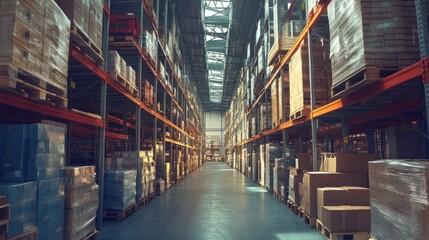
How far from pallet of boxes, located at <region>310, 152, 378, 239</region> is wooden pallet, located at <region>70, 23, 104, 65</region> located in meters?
4.26

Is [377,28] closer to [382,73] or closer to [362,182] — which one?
[382,73]

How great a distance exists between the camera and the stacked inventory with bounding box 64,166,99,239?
407 centimetres

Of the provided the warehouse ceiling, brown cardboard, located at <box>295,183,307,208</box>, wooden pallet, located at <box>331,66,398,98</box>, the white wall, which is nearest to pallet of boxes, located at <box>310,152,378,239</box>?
brown cardboard, located at <box>295,183,307,208</box>

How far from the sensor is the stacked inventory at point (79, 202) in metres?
4.07

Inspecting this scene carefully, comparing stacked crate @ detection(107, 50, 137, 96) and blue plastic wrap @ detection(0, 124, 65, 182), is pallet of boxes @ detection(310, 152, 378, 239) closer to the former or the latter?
blue plastic wrap @ detection(0, 124, 65, 182)

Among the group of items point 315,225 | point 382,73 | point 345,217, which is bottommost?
point 315,225

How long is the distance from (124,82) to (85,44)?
1.91m

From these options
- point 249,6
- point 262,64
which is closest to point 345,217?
point 262,64

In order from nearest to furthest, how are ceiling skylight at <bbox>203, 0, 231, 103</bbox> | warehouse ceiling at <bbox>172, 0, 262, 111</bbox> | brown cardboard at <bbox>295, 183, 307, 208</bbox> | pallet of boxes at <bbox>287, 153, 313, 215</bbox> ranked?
brown cardboard at <bbox>295, 183, 307, 208</bbox>, pallet of boxes at <bbox>287, 153, 313, 215</bbox>, warehouse ceiling at <bbox>172, 0, 262, 111</bbox>, ceiling skylight at <bbox>203, 0, 231, 103</bbox>

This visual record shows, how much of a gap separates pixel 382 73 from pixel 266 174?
7284mm

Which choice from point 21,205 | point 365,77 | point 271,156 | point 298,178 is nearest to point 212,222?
point 298,178

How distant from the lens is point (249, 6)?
1370 cm

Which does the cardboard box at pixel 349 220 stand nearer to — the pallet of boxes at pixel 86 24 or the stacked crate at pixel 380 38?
the stacked crate at pixel 380 38

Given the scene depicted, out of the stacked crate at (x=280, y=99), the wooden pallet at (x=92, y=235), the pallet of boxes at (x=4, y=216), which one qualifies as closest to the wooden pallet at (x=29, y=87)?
the pallet of boxes at (x=4, y=216)
